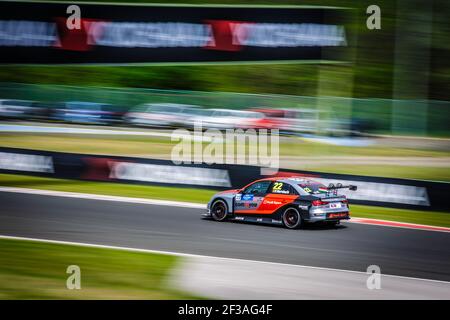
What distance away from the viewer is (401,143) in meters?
22.3

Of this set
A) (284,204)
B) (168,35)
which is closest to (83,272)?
(284,204)

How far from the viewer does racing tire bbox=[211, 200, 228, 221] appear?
12992 mm

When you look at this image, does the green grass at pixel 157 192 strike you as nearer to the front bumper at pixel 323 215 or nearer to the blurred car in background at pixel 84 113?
the front bumper at pixel 323 215

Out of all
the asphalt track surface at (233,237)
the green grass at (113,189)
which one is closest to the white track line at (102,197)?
the green grass at (113,189)

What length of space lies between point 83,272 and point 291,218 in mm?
4582

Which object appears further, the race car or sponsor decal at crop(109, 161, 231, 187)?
sponsor decal at crop(109, 161, 231, 187)

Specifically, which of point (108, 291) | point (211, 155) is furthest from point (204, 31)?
point (108, 291)

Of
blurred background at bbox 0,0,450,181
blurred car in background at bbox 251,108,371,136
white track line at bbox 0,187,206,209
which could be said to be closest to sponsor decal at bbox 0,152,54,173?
white track line at bbox 0,187,206,209

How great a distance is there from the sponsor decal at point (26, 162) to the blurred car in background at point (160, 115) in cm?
674

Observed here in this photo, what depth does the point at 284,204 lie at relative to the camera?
12242 mm

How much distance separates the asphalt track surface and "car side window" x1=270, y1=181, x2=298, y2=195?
67 cm

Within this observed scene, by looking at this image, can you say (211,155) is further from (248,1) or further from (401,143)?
(248,1)

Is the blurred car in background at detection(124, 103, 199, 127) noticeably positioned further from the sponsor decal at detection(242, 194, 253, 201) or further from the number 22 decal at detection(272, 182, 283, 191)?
the number 22 decal at detection(272, 182, 283, 191)

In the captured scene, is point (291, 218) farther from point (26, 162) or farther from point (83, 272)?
point (26, 162)
